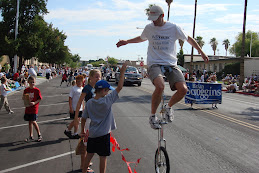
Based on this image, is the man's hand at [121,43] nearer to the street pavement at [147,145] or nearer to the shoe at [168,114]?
the shoe at [168,114]

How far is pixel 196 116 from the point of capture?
1180 centimetres

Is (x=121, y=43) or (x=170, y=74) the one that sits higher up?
(x=121, y=43)

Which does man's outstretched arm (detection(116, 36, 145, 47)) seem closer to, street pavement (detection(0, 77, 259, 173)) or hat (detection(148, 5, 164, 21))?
hat (detection(148, 5, 164, 21))

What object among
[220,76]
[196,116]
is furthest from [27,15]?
[220,76]

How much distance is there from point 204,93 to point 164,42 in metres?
10.9

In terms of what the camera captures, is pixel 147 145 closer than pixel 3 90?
Yes

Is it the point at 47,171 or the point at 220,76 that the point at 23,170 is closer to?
the point at 47,171

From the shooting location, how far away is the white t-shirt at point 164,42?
4.50 meters

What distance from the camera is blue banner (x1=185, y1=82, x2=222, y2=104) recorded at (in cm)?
1469

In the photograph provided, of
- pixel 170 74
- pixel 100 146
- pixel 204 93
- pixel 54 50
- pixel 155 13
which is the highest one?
pixel 54 50

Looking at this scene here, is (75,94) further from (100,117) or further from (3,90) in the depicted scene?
Answer: (3,90)

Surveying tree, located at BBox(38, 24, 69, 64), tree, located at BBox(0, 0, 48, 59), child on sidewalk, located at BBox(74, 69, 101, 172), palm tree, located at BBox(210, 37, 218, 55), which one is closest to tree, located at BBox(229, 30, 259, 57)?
palm tree, located at BBox(210, 37, 218, 55)

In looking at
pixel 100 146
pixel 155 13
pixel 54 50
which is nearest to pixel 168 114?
pixel 100 146

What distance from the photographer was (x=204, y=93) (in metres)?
14.8
